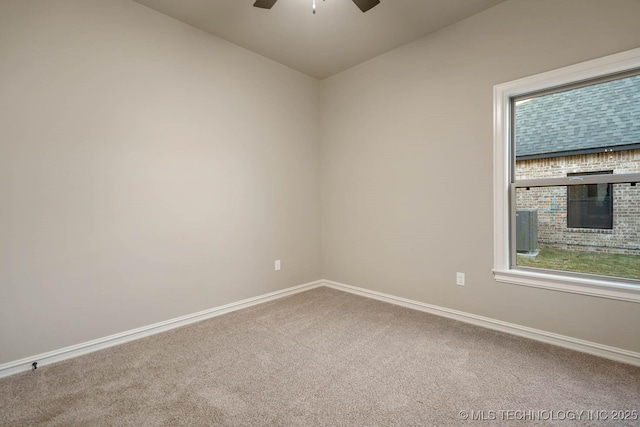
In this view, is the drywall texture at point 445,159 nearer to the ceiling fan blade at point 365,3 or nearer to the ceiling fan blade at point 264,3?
the ceiling fan blade at point 365,3

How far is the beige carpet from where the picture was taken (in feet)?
5.10

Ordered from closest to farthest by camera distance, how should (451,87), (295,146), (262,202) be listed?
(451,87)
(262,202)
(295,146)

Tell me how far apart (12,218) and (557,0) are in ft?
13.6

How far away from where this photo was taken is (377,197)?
3.38 meters

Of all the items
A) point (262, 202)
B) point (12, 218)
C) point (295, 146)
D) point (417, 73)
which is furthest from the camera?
point (295, 146)

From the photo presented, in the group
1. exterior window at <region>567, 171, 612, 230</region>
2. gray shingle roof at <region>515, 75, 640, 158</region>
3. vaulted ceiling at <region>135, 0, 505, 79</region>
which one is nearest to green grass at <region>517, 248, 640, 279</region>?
exterior window at <region>567, 171, 612, 230</region>

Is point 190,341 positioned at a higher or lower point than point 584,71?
lower

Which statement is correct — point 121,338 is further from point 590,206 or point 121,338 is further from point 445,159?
point 590,206

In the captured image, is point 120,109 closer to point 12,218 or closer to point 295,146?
point 12,218

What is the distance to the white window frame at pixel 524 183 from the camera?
201 centimetres

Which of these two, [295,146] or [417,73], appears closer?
[417,73]

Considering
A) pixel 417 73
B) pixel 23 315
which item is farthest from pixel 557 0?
pixel 23 315

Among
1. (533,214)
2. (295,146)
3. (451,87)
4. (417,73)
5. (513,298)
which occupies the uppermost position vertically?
(417,73)

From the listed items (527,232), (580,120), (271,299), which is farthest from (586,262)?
(271,299)
